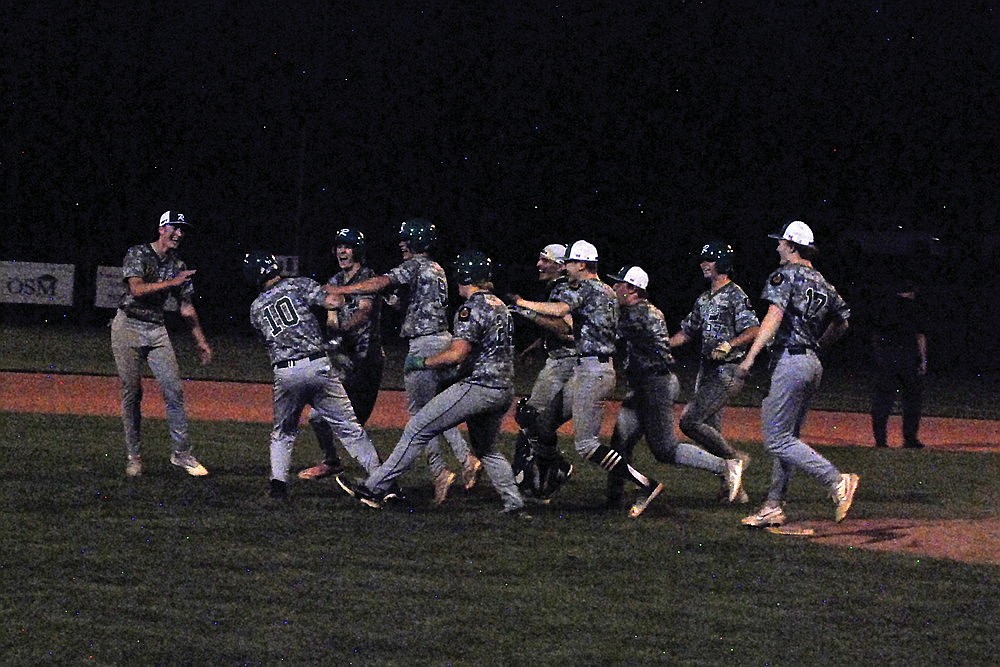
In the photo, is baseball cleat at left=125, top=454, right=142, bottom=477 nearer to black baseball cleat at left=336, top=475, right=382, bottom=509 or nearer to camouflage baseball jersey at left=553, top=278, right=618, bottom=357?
black baseball cleat at left=336, top=475, right=382, bottom=509

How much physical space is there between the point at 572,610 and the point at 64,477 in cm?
531

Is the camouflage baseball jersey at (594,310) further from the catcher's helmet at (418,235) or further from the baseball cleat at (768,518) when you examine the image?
the baseball cleat at (768,518)

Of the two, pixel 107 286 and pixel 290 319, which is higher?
pixel 107 286

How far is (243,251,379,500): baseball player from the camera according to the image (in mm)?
9367

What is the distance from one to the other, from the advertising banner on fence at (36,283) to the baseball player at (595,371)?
2265 cm

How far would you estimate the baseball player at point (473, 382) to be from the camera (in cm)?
896

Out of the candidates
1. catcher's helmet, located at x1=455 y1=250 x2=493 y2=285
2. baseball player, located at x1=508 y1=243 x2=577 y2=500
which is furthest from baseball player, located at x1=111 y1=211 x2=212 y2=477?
baseball player, located at x1=508 y1=243 x2=577 y2=500

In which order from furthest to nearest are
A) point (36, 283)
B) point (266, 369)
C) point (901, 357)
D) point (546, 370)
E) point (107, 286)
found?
point (36, 283) < point (107, 286) < point (266, 369) < point (901, 357) < point (546, 370)

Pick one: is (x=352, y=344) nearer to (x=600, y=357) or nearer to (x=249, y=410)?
(x=600, y=357)

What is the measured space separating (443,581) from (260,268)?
3.22 metres

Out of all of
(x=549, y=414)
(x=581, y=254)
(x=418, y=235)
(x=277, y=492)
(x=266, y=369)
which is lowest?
(x=277, y=492)

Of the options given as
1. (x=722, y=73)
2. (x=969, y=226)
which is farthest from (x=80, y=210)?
(x=969, y=226)

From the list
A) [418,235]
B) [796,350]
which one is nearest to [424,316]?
[418,235]

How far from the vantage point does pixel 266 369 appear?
22.0m
